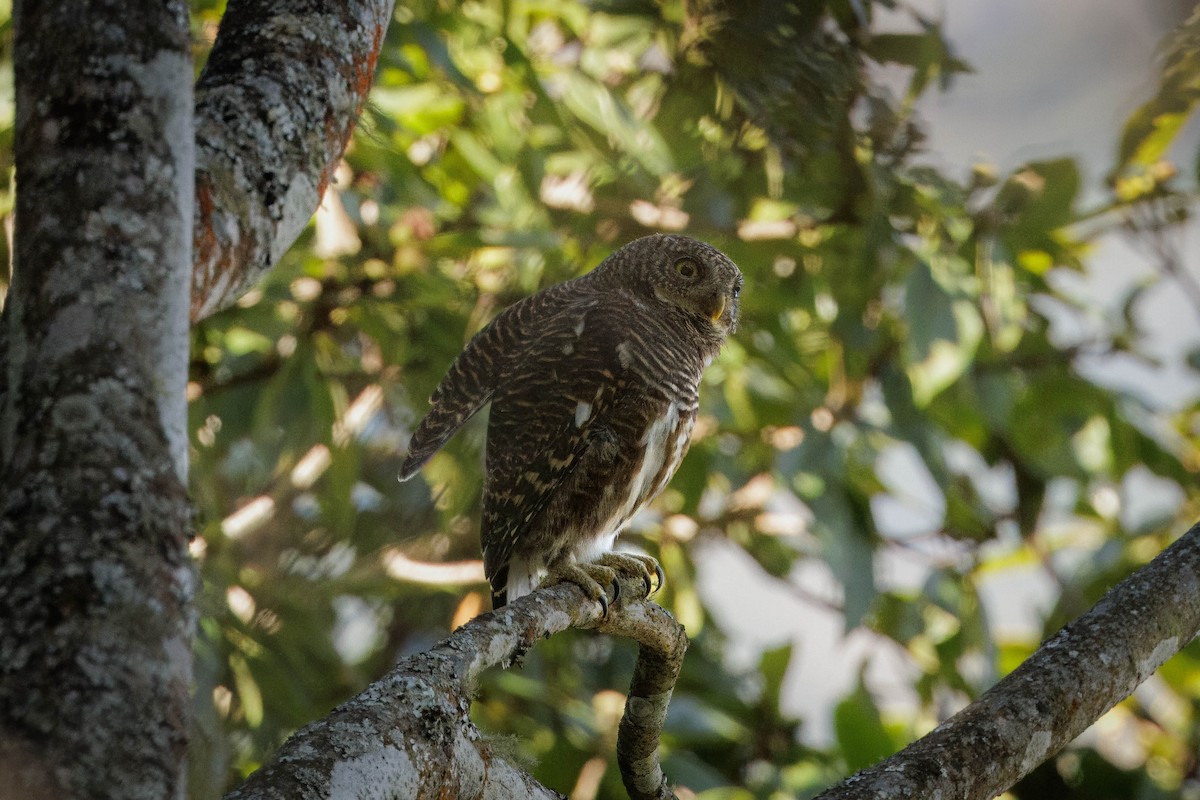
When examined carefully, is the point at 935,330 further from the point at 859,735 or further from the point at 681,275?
the point at 859,735

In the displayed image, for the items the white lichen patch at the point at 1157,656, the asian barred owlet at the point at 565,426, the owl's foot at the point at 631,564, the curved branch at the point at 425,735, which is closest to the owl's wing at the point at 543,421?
the asian barred owlet at the point at 565,426

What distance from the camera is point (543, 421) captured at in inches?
120

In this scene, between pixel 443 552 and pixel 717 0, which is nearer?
pixel 717 0

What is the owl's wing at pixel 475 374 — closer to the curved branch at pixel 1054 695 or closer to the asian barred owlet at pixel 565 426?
the asian barred owlet at pixel 565 426

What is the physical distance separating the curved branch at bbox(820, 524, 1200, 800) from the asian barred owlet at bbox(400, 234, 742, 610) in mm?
999

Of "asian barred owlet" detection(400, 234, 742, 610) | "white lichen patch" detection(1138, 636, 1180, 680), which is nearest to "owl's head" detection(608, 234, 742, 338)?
"asian barred owlet" detection(400, 234, 742, 610)

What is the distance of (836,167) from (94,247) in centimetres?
311

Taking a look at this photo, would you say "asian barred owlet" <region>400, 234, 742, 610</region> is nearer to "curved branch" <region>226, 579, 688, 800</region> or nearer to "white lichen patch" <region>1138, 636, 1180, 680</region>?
"curved branch" <region>226, 579, 688, 800</region>

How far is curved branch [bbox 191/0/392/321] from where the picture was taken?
5.04ft

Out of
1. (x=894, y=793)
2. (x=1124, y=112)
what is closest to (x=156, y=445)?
(x=894, y=793)

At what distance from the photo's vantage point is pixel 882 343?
5352mm

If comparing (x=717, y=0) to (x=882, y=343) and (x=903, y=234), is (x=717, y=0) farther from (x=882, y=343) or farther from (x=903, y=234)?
(x=882, y=343)

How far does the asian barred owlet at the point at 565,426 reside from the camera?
3.02 metres

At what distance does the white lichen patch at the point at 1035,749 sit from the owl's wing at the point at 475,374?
54.0 inches
